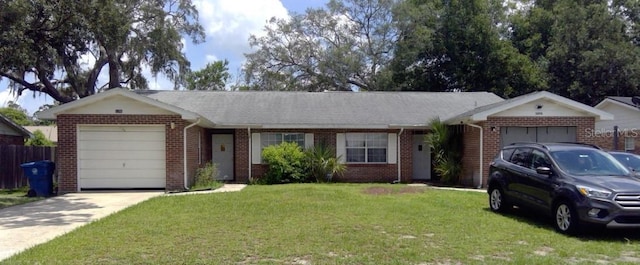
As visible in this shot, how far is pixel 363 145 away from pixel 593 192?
11.3 meters

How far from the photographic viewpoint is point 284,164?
17438mm

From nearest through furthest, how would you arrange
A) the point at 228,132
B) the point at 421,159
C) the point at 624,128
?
the point at 228,132
the point at 421,159
the point at 624,128

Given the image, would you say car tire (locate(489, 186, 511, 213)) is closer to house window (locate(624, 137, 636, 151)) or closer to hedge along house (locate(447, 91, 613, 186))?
hedge along house (locate(447, 91, 613, 186))

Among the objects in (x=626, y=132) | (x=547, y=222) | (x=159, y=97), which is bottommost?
(x=547, y=222)

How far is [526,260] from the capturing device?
6488 mm

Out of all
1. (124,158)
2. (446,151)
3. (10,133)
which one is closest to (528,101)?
(446,151)

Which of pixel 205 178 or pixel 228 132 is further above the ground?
pixel 228 132

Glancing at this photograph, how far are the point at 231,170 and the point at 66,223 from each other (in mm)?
9831

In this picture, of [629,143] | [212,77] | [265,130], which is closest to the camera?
[265,130]

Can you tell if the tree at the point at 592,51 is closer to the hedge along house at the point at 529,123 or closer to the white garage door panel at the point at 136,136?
the hedge along house at the point at 529,123

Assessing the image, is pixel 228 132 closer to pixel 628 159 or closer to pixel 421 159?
pixel 421 159

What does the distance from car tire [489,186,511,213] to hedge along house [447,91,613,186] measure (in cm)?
526

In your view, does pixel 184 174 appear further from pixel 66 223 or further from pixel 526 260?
pixel 526 260

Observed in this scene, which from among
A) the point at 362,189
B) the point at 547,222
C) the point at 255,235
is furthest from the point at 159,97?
the point at 547,222
